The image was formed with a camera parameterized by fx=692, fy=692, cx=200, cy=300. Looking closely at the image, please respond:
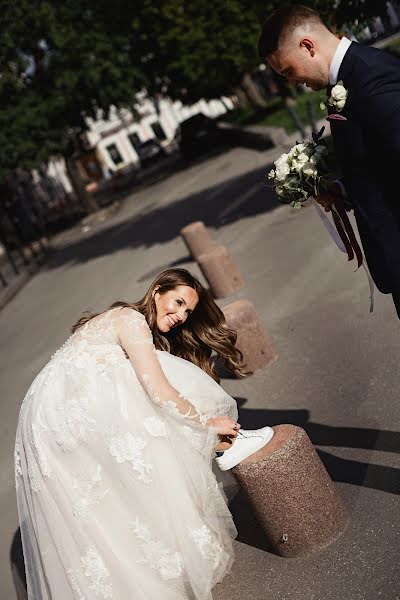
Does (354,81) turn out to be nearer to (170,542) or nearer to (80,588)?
(170,542)

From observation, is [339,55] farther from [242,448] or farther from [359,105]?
[242,448]

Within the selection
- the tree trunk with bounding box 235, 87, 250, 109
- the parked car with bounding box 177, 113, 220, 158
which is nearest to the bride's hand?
the parked car with bounding box 177, 113, 220, 158

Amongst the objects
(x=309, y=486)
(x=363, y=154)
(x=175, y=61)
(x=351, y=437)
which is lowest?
(x=351, y=437)

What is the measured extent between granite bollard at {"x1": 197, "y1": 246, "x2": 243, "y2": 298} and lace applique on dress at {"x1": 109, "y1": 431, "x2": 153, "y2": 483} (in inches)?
224

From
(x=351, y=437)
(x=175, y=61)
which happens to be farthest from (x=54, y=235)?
(x=351, y=437)

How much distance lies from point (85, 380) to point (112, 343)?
0.25 meters

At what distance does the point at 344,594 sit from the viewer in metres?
3.47

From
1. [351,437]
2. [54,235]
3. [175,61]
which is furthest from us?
[54,235]

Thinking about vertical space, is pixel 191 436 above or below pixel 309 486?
above

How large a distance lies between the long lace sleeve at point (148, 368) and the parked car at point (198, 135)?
105 ft

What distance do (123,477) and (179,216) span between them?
1590cm

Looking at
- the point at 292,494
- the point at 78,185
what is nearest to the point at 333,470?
the point at 292,494

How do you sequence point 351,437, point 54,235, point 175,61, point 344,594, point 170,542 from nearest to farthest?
point 344,594 → point 170,542 → point 351,437 → point 175,61 → point 54,235

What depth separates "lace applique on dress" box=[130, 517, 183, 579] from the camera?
3.67 metres
